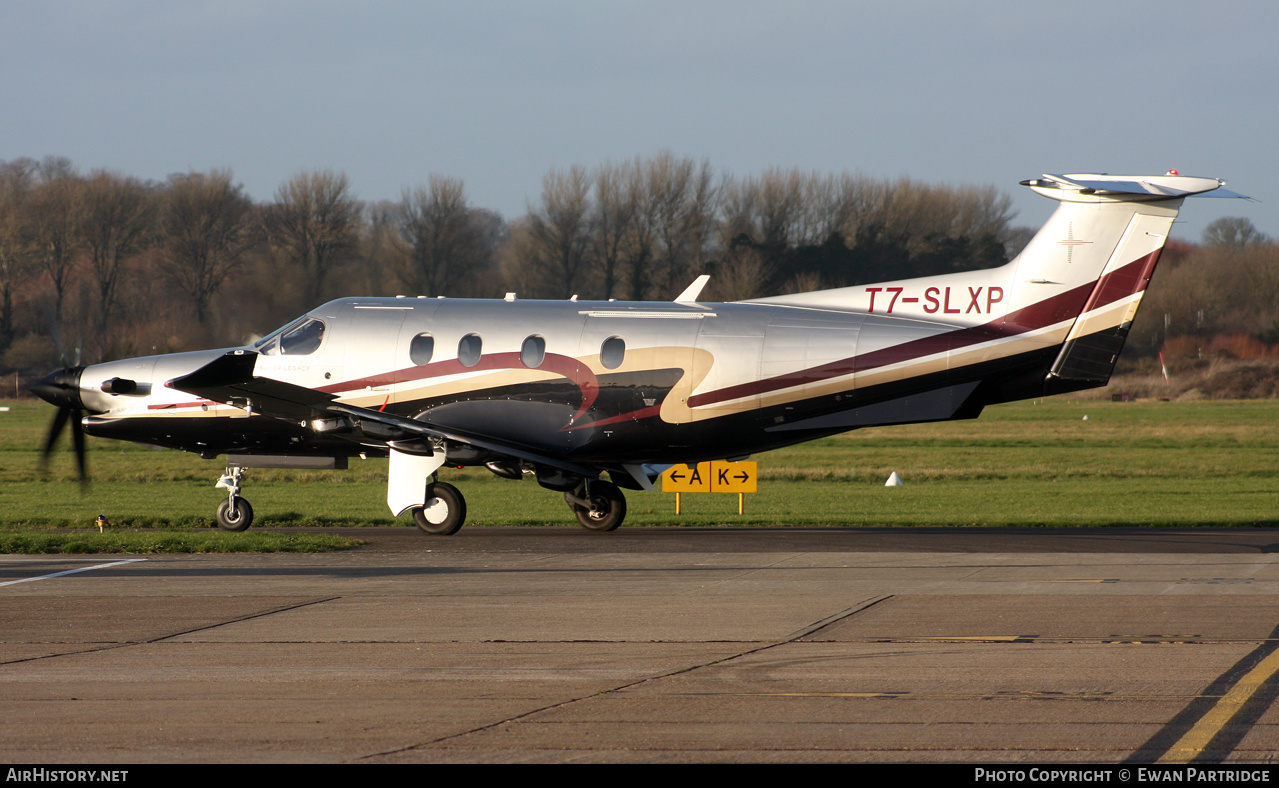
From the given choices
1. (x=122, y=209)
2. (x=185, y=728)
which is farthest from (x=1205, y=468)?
(x=122, y=209)

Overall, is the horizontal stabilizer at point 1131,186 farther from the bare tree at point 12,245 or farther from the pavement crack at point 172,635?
the bare tree at point 12,245

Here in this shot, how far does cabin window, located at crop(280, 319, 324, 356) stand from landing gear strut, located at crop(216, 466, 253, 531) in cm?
243

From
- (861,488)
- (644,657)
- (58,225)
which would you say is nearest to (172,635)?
(644,657)

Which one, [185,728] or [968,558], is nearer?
[185,728]

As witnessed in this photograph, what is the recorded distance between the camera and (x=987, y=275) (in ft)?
62.5

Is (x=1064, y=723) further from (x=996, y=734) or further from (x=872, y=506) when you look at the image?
(x=872, y=506)

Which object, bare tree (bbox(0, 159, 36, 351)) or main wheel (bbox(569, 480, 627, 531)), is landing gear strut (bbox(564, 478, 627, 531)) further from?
bare tree (bbox(0, 159, 36, 351))

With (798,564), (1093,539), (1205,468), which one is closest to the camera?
(798,564)

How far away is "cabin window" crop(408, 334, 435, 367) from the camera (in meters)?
20.0

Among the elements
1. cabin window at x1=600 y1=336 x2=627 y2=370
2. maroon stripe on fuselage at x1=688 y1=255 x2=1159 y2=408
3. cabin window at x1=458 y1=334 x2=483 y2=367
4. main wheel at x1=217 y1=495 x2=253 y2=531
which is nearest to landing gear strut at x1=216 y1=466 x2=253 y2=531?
main wheel at x1=217 y1=495 x2=253 y2=531

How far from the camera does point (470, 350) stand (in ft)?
65.4

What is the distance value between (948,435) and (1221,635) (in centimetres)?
4146

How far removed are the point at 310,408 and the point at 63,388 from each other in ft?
17.3

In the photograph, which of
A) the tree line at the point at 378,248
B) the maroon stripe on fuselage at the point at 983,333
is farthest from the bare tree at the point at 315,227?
the maroon stripe on fuselage at the point at 983,333
